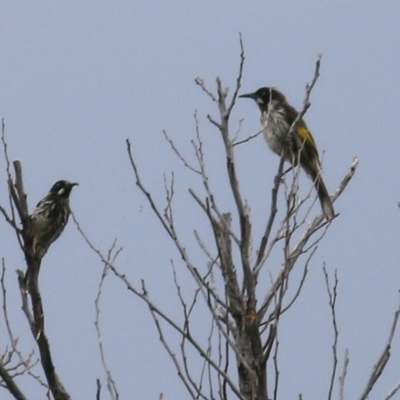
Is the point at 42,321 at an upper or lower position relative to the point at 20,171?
lower

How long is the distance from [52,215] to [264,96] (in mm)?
2628

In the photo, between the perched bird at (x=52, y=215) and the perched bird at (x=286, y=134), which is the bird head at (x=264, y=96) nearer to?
the perched bird at (x=286, y=134)

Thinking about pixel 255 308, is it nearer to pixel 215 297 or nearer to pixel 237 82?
pixel 215 297

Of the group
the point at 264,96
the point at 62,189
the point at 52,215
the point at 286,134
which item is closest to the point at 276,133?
the point at 286,134

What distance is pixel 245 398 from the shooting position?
410cm

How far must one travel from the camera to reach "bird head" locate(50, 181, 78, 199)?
7.57 meters

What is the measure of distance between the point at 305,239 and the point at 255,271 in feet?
1.61

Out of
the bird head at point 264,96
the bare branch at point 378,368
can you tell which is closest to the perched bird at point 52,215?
the bird head at point 264,96

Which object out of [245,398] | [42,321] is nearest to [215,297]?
[245,398]

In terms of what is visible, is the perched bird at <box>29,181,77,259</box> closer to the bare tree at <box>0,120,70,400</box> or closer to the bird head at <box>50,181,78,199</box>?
the bird head at <box>50,181,78,199</box>

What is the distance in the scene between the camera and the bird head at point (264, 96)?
8.86 meters

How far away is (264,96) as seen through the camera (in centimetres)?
892

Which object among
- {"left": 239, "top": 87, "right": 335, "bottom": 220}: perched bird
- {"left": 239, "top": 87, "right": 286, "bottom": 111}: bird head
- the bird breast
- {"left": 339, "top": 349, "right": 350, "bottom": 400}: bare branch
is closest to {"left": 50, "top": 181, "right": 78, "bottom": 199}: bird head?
{"left": 239, "top": 87, "right": 335, "bottom": 220}: perched bird

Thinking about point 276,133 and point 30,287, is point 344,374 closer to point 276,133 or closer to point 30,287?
point 30,287
